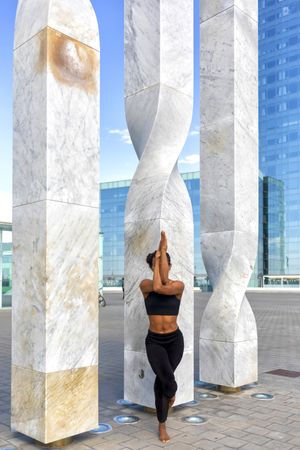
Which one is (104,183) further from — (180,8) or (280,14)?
(180,8)

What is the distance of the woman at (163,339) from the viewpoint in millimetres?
4734

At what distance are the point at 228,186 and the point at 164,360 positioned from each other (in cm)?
329

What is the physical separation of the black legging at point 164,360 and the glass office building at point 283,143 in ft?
243

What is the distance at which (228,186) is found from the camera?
23.5 feet

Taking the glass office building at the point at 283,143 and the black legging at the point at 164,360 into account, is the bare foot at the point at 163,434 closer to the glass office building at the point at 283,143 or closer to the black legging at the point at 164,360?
the black legging at the point at 164,360

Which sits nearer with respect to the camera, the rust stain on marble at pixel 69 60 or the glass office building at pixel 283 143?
the rust stain on marble at pixel 69 60

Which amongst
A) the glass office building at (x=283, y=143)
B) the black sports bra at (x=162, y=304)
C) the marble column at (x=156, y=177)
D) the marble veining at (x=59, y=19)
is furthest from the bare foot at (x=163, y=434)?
the glass office building at (x=283, y=143)

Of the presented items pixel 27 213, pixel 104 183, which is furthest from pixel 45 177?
pixel 104 183

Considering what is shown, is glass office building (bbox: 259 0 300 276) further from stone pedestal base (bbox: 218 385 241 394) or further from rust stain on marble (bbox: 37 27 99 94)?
rust stain on marble (bbox: 37 27 99 94)

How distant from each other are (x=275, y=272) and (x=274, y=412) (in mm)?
76279

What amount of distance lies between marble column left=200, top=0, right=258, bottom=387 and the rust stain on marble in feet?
9.30

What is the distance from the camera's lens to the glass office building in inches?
3095

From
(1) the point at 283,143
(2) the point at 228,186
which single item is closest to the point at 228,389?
(2) the point at 228,186

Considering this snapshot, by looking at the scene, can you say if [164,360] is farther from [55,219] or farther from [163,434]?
Result: [55,219]
